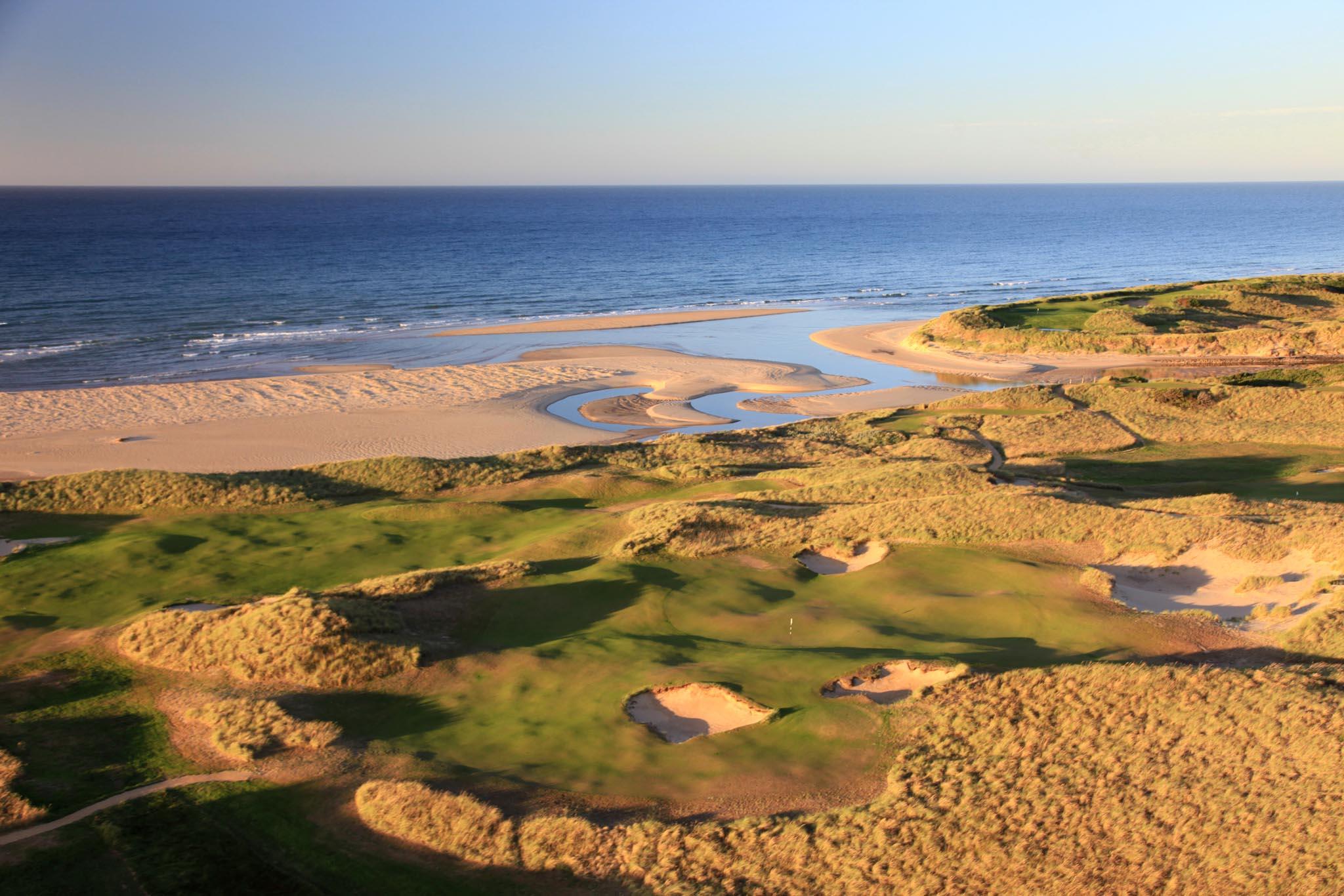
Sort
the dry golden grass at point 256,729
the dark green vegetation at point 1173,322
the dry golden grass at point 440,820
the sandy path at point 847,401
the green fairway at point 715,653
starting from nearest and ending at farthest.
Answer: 1. the dry golden grass at point 440,820
2. the green fairway at point 715,653
3. the dry golden grass at point 256,729
4. the sandy path at point 847,401
5. the dark green vegetation at point 1173,322

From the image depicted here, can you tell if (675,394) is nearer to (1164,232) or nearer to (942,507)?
(942,507)

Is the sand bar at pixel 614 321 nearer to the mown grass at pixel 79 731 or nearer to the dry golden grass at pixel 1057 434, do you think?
the dry golden grass at pixel 1057 434

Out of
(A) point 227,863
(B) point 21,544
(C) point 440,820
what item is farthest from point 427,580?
(B) point 21,544

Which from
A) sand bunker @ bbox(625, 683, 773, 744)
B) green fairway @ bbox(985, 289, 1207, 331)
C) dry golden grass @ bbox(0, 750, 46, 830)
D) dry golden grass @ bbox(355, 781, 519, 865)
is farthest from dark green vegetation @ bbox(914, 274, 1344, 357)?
dry golden grass @ bbox(0, 750, 46, 830)

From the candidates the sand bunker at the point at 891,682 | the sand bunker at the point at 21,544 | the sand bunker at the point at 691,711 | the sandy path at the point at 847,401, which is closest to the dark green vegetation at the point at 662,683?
the sand bunker at the point at 691,711

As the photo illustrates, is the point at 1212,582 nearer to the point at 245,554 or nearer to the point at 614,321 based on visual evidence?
the point at 245,554

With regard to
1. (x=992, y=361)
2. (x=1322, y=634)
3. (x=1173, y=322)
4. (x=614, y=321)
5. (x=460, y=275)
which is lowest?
(x=992, y=361)
